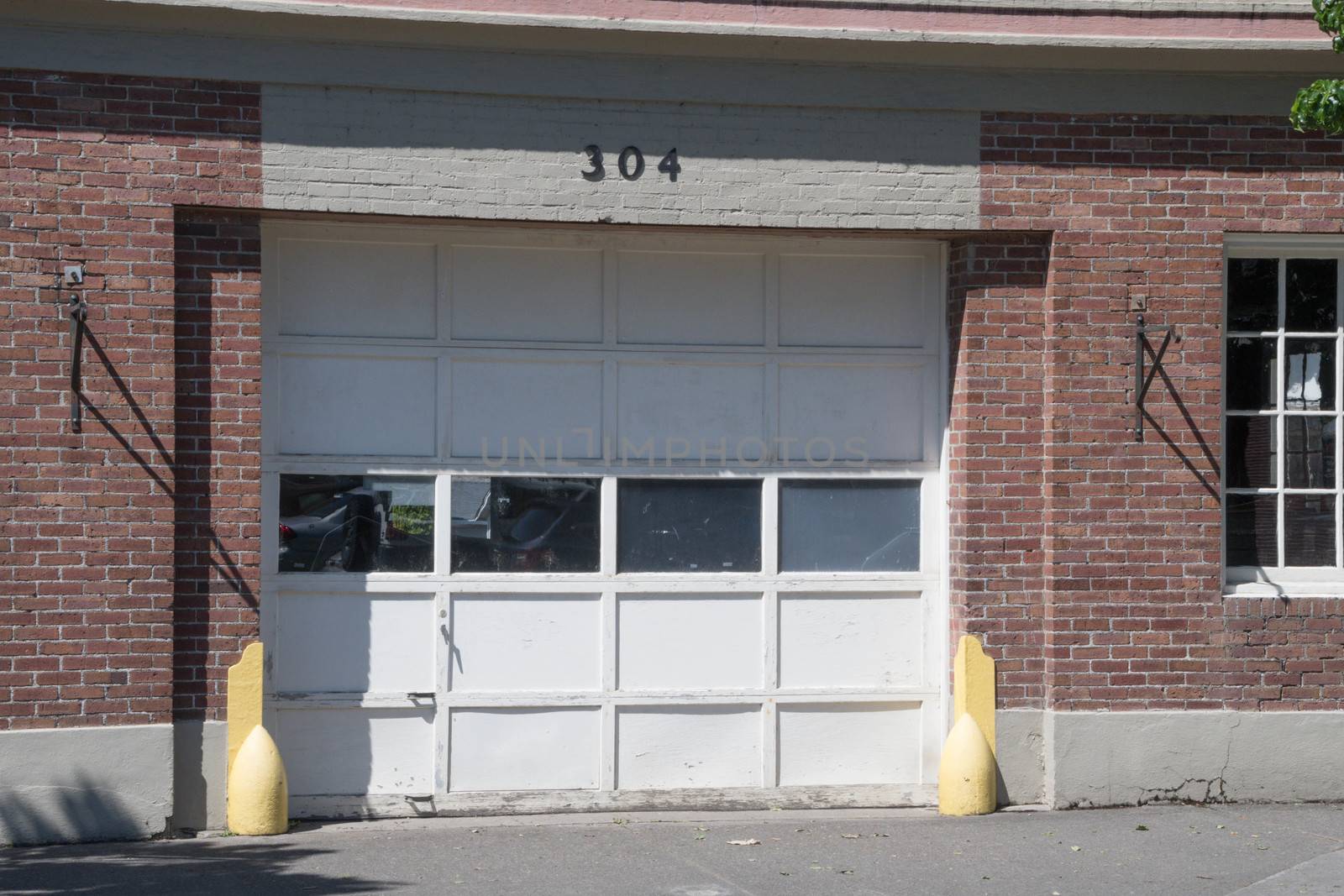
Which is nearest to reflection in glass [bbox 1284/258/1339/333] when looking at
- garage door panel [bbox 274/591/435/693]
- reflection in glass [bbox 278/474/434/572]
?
reflection in glass [bbox 278/474/434/572]

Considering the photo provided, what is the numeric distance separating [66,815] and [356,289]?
3124 millimetres

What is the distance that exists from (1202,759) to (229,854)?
17.3 feet

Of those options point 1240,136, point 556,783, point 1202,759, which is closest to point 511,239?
point 556,783

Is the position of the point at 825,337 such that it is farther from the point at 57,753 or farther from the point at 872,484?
the point at 57,753

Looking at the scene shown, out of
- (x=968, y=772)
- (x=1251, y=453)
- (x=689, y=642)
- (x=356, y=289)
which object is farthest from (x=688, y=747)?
(x=1251, y=453)

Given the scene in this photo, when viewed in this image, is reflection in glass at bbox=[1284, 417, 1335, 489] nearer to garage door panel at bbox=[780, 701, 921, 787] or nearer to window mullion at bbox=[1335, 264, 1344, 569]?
window mullion at bbox=[1335, 264, 1344, 569]

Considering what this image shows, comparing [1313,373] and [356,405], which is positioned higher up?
[1313,373]

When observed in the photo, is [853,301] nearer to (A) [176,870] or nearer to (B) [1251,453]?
(B) [1251,453]

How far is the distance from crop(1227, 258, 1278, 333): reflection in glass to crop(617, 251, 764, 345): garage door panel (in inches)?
108

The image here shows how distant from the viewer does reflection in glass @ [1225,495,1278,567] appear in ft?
26.7

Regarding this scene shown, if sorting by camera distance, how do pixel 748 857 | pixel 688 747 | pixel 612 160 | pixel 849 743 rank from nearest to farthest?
pixel 748 857 < pixel 612 160 < pixel 688 747 < pixel 849 743

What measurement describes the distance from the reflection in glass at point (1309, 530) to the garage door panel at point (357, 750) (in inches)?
199

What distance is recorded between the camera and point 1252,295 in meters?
8.17

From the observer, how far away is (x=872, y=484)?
816 centimetres
